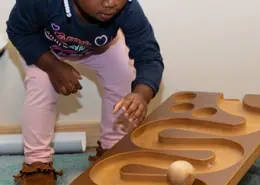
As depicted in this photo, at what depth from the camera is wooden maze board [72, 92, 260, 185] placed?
70 centimetres

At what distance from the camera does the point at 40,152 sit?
959 mm

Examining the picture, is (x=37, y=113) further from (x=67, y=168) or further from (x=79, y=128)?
(x=79, y=128)

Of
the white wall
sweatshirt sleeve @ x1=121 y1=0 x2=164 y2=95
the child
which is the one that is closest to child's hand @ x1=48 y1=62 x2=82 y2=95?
the child

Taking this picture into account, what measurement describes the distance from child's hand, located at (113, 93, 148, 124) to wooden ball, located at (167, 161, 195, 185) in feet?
0.54

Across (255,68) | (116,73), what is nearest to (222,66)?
(255,68)

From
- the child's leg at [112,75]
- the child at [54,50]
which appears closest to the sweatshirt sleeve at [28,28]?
the child at [54,50]

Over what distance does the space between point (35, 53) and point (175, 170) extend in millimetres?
390

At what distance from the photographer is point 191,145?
787 millimetres

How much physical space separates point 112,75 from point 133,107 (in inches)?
9.1

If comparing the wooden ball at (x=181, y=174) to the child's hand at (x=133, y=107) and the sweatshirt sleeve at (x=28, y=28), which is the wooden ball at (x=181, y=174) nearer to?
the child's hand at (x=133, y=107)

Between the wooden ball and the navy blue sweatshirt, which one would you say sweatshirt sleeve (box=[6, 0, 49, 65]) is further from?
the wooden ball

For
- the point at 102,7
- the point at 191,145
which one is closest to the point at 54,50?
the point at 102,7

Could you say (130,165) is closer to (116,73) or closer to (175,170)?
(175,170)

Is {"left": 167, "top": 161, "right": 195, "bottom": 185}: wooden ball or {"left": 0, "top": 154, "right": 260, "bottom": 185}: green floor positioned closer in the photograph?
{"left": 167, "top": 161, "right": 195, "bottom": 185}: wooden ball
